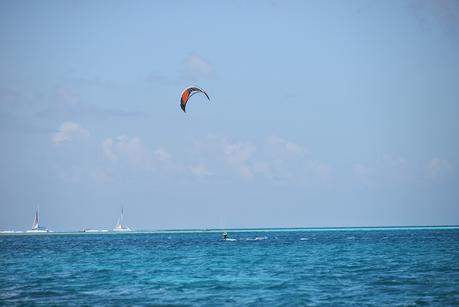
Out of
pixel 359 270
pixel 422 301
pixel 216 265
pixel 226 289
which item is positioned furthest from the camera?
pixel 216 265

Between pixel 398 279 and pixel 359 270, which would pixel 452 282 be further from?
pixel 359 270

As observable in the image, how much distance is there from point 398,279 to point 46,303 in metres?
19.7

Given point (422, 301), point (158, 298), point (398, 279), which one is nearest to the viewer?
point (422, 301)

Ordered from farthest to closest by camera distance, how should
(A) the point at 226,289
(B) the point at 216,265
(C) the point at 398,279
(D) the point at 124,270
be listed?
(B) the point at 216,265, (D) the point at 124,270, (C) the point at 398,279, (A) the point at 226,289

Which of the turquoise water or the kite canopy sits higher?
the kite canopy

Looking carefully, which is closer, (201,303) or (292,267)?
(201,303)

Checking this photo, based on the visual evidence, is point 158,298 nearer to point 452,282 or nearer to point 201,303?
point 201,303

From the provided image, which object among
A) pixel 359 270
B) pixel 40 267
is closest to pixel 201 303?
pixel 359 270

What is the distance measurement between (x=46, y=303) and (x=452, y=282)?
21.3m

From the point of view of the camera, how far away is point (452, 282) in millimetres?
33250

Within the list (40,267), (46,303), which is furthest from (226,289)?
(40,267)

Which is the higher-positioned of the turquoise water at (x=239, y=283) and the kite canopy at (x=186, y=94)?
the kite canopy at (x=186, y=94)

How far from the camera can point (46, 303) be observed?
27891mm

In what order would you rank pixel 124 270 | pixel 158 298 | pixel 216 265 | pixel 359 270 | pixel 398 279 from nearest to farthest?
pixel 158 298
pixel 398 279
pixel 359 270
pixel 124 270
pixel 216 265
